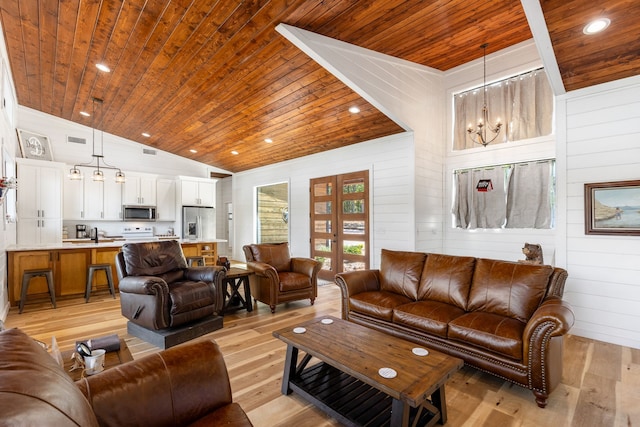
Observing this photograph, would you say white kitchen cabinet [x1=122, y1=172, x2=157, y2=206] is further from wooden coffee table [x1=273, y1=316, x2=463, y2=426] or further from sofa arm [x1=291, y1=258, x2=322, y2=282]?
wooden coffee table [x1=273, y1=316, x2=463, y2=426]

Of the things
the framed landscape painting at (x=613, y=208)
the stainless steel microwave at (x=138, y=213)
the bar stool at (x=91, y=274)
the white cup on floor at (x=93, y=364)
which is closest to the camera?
the white cup on floor at (x=93, y=364)

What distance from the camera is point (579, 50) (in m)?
2.73

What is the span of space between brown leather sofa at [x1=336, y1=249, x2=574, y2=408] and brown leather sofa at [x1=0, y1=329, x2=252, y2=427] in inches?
77.5

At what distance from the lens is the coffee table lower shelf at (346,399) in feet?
6.23

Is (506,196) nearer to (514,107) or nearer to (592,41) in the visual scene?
(514,107)

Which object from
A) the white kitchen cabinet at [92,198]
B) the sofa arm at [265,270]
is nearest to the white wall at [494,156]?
the sofa arm at [265,270]

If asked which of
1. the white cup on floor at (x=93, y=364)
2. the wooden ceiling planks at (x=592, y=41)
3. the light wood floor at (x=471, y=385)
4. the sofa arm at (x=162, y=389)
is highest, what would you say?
the wooden ceiling planks at (x=592, y=41)

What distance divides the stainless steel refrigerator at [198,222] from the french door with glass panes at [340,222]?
10.7 ft

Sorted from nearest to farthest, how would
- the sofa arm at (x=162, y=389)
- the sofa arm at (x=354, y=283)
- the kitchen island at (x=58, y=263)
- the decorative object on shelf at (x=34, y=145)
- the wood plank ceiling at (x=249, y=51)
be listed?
the sofa arm at (x=162, y=389)
the wood plank ceiling at (x=249, y=51)
the sofa arm at (x=354, y=283)
the kitchen island at (x=58, y=263)
the decorative object on shelf at (x=34, y=145)

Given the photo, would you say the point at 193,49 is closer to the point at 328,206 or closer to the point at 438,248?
the point at 328,206

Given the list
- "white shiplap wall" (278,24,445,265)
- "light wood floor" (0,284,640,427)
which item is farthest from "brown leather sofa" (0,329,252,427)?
"white shiplap wall" (278,24,445,265)

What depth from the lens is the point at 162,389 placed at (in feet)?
4.03

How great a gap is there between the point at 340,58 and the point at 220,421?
3.77 metres

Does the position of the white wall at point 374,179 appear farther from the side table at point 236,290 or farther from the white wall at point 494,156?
the side table at point 236,290
